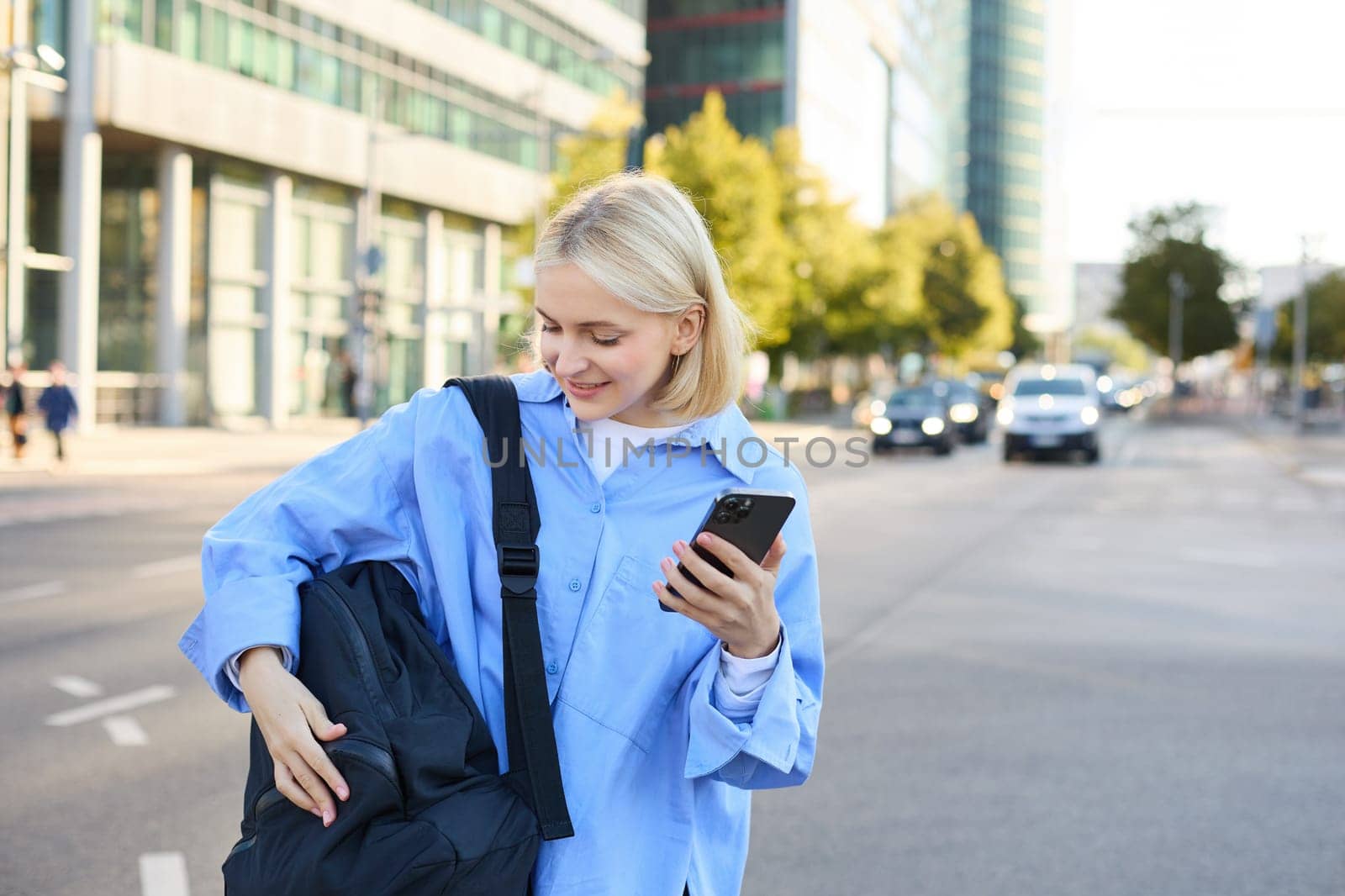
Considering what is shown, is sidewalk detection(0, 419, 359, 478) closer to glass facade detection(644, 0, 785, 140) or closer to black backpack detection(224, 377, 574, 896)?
black backpack detection(224, 377, 574, 896)

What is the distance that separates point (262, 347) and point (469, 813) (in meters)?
35.3

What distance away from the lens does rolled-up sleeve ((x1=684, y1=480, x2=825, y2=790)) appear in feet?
6.21

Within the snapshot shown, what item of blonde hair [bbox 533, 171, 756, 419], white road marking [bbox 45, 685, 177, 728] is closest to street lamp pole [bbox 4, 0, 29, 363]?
white road marking [bbox 45, 685, 177, 728]

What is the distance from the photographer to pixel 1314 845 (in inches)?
186

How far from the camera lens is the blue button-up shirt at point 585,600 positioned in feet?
6.25

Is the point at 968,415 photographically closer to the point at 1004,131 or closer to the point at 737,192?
the point at 737,192

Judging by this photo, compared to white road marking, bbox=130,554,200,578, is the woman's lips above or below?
above

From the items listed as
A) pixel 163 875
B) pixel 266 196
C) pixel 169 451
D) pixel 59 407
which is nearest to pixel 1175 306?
pixel 266 196

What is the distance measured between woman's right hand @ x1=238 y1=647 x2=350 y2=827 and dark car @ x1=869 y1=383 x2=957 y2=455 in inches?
1161

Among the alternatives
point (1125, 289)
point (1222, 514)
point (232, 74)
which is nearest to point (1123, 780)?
point (1222, 514)

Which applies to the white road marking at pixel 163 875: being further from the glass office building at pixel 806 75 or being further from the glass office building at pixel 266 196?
the glass office building at pixel 806 75

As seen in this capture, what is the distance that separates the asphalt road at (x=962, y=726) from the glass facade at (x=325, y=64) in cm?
1781

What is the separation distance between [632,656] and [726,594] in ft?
0.81

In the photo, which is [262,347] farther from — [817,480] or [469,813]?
[469,813]
